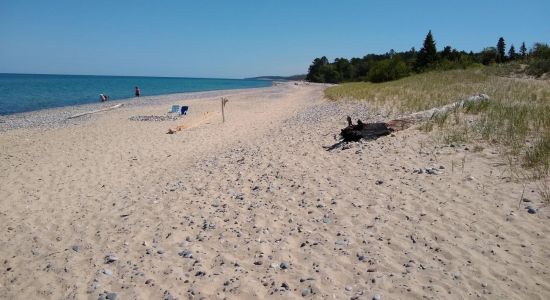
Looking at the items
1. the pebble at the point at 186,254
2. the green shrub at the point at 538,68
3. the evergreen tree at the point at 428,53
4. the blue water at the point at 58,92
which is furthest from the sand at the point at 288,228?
Result: the evergreen tree at the point at 428,53

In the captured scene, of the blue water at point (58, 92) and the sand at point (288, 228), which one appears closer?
the sand at point (288, 228)

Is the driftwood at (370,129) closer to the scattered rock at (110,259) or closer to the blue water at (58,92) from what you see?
the scattered rock at (110,259)

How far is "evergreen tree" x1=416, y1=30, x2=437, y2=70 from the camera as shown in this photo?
5827cm

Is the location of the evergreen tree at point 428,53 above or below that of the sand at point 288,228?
above

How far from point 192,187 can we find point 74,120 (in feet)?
54.5

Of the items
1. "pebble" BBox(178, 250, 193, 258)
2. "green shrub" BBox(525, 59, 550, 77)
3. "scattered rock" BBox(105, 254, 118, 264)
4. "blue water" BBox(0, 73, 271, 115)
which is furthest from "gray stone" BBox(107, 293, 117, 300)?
"green shrub" BBox(525, 59, 550, 77)

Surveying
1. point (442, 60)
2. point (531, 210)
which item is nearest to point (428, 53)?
point (442, 60)

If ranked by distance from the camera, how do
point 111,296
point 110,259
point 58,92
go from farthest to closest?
1. point 58,92
2. point 110,259
3. point 111,296

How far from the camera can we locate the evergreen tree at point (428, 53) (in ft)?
191

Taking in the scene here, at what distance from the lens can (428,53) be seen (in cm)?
5872

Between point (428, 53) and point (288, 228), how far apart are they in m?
61.8

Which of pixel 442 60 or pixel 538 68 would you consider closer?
pixel 538 68

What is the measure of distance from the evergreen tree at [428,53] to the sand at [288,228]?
54.9m

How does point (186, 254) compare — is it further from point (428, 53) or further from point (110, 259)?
point (428, 53)
